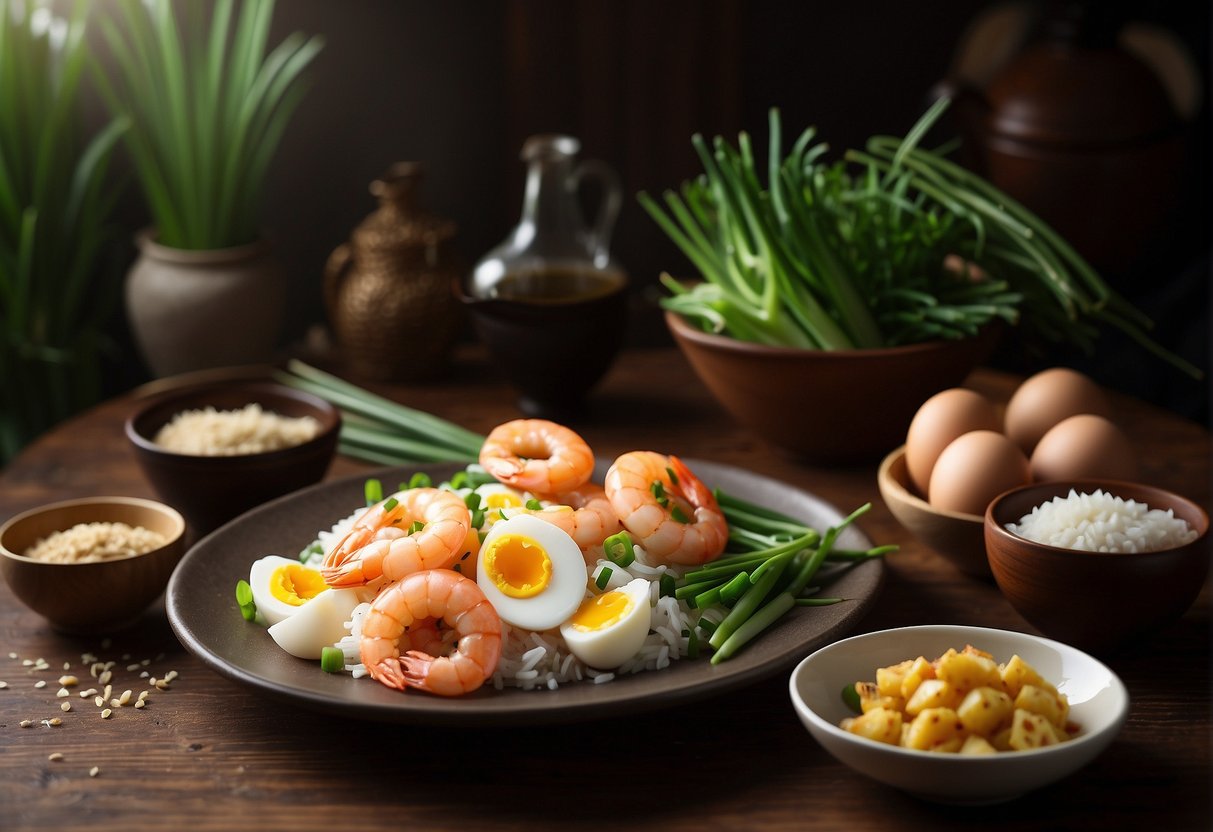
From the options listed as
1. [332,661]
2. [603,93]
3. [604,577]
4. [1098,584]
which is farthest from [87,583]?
[603,93]

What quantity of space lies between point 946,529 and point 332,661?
0.71 meters

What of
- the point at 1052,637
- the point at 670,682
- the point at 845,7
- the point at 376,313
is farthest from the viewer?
the point at 845,7

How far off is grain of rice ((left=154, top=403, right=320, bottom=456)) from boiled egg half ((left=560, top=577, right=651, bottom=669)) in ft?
2.00

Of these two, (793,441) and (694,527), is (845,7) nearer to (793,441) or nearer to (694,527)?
(793,441)

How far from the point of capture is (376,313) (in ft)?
7.63

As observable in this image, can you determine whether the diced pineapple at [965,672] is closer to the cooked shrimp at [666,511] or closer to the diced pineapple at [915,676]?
the diced pineapple at [915,676]

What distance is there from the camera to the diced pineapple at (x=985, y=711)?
1033mm

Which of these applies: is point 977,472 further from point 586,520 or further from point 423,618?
point 423,618

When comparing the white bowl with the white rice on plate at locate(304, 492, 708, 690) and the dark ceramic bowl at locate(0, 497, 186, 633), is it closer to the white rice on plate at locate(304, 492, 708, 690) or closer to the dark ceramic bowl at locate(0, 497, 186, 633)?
the white rice on plate at locate(304, 492, 708, 690)

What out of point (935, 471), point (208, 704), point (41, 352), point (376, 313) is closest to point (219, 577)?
point (208, 704)

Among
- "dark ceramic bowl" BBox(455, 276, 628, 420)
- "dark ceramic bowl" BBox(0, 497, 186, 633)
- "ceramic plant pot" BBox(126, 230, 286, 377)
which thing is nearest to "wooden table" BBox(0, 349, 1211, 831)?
"dark ceramic bowl" BBox(0, 497, 186, 633)

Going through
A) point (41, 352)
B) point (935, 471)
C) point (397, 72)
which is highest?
point (397, 72)

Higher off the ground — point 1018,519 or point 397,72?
point 397,72

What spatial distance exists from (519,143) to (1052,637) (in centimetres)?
217
